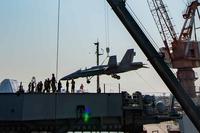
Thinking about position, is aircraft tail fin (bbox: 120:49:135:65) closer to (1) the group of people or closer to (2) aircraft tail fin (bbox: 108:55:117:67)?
(2) aircraft tail fin (bbox: 108:55:117:67)

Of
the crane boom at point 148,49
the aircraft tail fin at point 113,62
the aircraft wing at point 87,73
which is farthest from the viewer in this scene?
the aircraft wing at point 87,73

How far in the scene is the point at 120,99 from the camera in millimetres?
26688

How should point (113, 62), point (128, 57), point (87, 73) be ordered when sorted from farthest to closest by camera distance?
1. point (87, 73)
2. point (128, 57)
3. point (113, 62)

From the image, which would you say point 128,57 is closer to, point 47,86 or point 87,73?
point 87,73

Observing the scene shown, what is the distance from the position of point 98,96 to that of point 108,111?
5.30ft

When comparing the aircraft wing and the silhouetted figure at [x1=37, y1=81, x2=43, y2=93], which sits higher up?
the aircraft wing

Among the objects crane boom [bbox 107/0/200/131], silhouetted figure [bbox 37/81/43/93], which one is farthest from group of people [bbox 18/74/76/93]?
crane boom [bbox 107/0/200/131]

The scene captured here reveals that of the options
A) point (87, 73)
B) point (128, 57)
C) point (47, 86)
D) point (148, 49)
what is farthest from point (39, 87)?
point (128, 57)

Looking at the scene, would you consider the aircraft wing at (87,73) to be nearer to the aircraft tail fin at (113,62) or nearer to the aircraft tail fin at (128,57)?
the aircraft tail fin at (113,62)

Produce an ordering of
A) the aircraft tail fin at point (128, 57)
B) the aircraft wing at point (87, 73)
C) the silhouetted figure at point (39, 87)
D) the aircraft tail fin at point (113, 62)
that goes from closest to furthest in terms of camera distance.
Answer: the silhouetted figure at point (39, 87), the aircraft tail fin at point (113, 62), the aircraft tail fin at point (128, 57), the aircraft wing at point (87, 73)

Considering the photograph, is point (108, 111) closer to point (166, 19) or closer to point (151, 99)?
point (151, 99)

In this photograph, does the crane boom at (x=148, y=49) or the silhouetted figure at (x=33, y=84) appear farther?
the silhouetted figure at (x=33, y=84)

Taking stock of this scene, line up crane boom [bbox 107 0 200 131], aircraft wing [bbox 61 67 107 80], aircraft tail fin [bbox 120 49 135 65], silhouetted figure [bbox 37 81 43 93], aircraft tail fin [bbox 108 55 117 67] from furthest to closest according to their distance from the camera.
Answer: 1. aircraft wing [bbox 61 67 107 80]
2. aircraft tail fin [bbox 120 49 135 65]
3. aircraft tail fin [bbox 108 55 117 67]
4. silhouetted figure [bbox 37 81 43 93]
5. crane boom [bbox 107 0 200 131]

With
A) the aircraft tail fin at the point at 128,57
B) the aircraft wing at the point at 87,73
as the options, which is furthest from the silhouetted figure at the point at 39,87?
the aircraft tail fin at the point at 128,57
